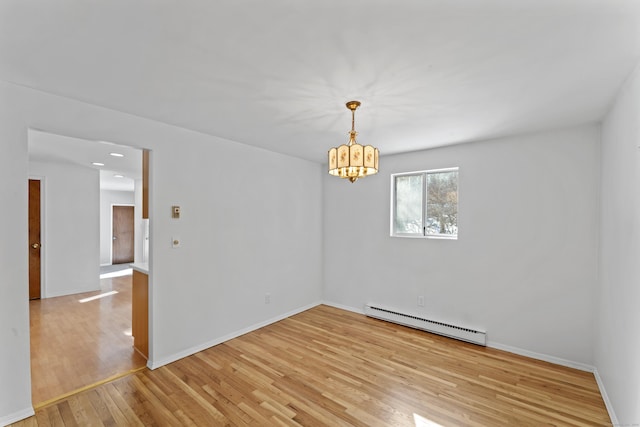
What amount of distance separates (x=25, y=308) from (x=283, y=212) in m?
2.73

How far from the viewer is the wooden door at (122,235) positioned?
8.51 metres

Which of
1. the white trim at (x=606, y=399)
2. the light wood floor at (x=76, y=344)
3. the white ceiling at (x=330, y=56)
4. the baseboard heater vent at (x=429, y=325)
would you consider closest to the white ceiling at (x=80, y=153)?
the white ceiling at (x=330, y=56)

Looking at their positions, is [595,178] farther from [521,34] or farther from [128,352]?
[128,352]

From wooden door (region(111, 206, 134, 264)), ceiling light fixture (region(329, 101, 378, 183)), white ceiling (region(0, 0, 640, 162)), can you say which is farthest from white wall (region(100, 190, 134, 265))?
ceiling light fixture (region(329, 101, 378, 183))

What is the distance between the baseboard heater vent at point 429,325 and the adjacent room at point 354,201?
5 centimetres

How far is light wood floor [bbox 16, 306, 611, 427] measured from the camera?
205 centimetres

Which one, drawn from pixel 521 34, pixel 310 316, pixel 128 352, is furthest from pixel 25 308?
pixel 521 34

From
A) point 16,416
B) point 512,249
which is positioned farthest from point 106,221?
point 512,249

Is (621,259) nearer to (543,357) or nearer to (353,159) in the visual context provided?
(543,357)

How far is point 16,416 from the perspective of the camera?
1956mm

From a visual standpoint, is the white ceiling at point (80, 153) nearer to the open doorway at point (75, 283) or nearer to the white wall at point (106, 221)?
the open doorway at point (75, 283)

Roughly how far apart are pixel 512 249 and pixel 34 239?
7.31m

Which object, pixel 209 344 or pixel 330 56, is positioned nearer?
pixel 330 56

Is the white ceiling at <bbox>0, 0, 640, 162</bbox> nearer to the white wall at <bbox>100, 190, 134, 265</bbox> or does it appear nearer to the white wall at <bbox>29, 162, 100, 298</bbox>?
the white wall at <bbox>29, 162, 100, 298</bbox>
